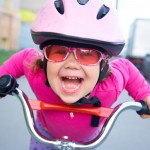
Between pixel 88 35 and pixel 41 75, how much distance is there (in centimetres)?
46

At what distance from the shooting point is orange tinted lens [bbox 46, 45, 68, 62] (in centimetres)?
112

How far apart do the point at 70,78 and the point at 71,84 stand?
0.03 metres

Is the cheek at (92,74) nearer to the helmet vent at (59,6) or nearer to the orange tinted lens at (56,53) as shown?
the orange tinted lens at (56,53)

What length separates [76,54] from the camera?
111cm

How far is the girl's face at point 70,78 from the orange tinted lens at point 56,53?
2 centimetres

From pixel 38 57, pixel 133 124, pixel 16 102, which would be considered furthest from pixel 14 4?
pixel 38 57

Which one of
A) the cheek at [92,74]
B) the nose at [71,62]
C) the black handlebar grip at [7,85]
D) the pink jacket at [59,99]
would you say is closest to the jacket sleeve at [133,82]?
the pink jacket at [59,99]

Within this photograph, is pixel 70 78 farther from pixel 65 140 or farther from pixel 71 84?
pixel 65 140

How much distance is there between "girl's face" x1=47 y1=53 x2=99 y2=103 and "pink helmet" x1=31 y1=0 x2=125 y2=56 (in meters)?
0.08

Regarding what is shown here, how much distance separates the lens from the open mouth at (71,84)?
3.61ft

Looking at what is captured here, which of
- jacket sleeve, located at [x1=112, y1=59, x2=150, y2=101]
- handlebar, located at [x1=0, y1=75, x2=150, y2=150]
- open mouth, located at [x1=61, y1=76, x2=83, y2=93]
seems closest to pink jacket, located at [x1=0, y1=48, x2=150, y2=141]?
jacket sleeve, located at [x1=112, y1=59, x2=150, y2=101]

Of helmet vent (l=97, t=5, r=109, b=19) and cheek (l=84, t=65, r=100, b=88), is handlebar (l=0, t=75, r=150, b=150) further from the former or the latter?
helmet vent (l=97, t=5, r=109, b=19)

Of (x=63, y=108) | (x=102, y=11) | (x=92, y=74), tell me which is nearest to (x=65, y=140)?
(x=63, y=108)

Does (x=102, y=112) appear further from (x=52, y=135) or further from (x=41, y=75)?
(x=52, y=135)
